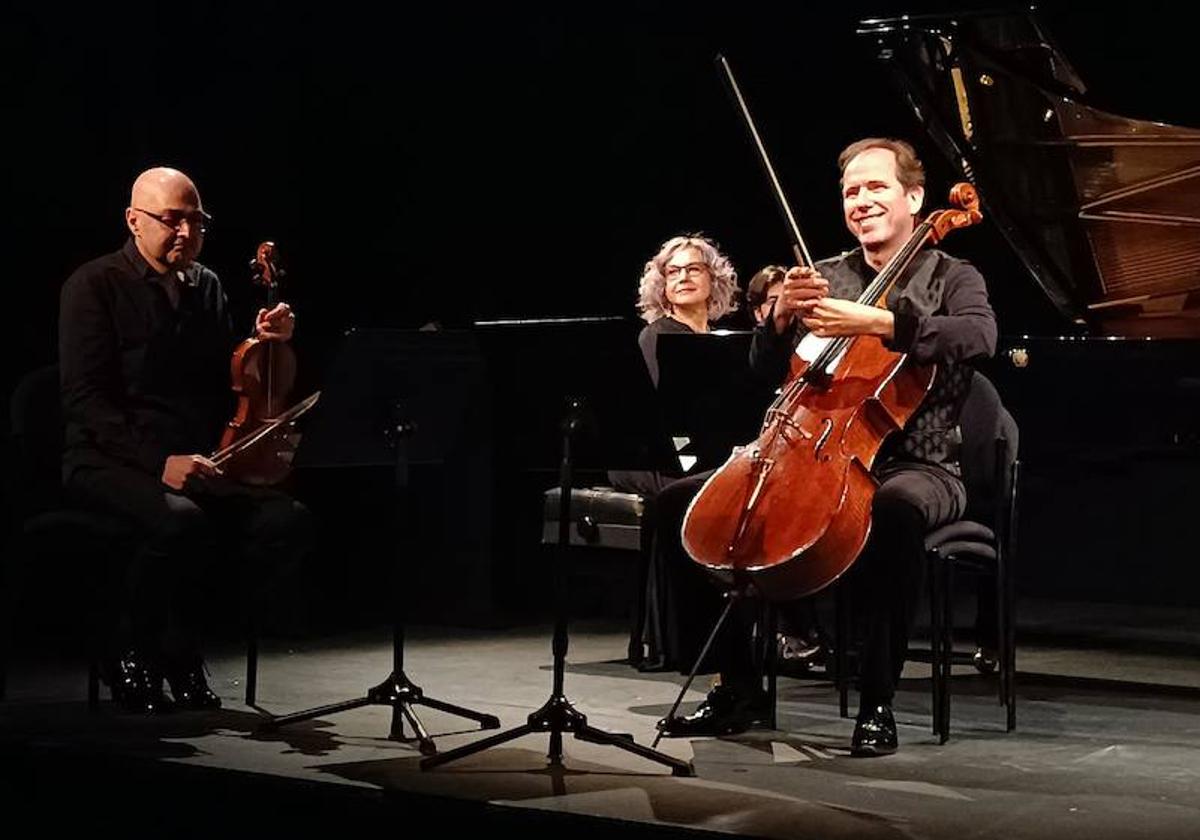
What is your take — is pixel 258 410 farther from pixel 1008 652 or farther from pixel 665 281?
pixel 1008 652

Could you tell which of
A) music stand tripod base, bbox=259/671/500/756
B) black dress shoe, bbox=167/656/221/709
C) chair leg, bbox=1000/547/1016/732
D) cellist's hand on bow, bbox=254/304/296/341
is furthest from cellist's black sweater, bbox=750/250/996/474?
black dress shoe, bbox=167/656/221/709

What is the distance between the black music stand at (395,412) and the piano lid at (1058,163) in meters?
1.51

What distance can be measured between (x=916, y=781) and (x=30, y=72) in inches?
147

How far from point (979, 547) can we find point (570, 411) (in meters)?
1.13

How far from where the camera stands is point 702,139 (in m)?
7.07

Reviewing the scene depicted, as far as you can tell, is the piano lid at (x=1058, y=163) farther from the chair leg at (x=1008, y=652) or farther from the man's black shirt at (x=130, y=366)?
the man's black shirt at (x=130, y=366)

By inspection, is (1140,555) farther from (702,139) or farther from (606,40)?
(606,40)

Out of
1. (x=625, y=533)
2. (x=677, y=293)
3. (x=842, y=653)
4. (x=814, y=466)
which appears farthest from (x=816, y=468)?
(x=677, y=293)

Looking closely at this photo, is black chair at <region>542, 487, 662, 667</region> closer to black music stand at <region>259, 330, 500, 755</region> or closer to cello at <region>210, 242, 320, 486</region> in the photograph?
cello at <region>210, 242, 320, 486</region>

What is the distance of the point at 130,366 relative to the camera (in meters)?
4.71

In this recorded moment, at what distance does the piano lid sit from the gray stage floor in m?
1.11

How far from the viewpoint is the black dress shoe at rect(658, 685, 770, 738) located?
431 cm

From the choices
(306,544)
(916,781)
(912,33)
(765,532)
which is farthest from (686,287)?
(916,781)

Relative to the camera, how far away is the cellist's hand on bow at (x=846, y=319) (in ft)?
13.0
